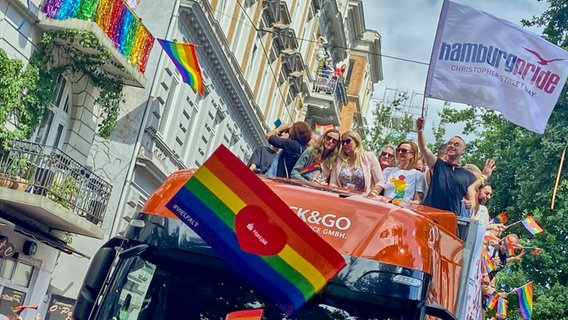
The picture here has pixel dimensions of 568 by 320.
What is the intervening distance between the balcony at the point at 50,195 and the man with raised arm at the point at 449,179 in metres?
9.88

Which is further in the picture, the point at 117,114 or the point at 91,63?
the point at 117,114

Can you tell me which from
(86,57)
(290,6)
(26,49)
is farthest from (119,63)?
(290,6)

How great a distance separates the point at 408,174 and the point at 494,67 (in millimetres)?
2083

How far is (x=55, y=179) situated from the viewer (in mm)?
17781

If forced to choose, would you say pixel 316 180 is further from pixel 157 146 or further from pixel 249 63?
pixel 249 63

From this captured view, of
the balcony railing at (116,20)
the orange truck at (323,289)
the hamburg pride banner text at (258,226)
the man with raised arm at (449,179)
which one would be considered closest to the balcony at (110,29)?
the balcony railing at (116,20)

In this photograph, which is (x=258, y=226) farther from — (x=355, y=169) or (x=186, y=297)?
(x=355, y=169)

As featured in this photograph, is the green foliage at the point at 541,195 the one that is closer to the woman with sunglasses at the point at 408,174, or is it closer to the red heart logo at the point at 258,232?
the woman with sunglasses at the point at 408,174

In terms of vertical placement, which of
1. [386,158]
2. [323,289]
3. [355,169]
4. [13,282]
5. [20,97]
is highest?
[20,97]

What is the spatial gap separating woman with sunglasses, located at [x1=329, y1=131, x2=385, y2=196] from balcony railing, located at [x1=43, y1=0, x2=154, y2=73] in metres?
10.3

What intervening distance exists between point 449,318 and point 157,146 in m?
18.3

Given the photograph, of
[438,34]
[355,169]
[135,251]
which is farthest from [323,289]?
[438,34]

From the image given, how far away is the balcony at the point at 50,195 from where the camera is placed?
16.8m

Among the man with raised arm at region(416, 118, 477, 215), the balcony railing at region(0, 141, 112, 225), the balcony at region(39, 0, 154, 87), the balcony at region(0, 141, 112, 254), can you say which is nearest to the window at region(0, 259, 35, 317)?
the balcony at region(0, 141, 112, 254)
